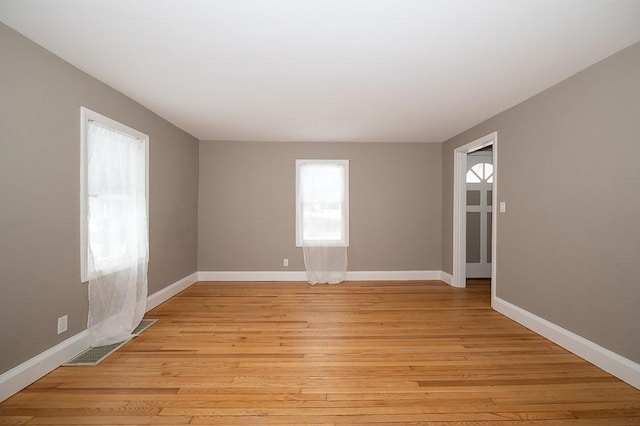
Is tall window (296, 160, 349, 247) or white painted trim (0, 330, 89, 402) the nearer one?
white painted trim (0, 330, 89, 402)

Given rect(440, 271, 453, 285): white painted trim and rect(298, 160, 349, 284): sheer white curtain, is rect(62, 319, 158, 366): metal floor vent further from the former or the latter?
rect(440, 271, 453, 285): white painted trim

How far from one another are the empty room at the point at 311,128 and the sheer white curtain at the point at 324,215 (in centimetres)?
105

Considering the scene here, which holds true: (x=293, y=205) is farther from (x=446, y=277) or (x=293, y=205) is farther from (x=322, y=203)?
(x=446, y=277)

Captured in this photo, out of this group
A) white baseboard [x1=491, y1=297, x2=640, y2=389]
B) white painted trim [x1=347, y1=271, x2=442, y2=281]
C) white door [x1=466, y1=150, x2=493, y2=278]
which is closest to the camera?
white baseboard [x1=491, y1=297, x2=640, y2=389]

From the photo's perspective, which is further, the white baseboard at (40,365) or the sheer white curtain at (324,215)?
the sheer white curtain at (324,215)

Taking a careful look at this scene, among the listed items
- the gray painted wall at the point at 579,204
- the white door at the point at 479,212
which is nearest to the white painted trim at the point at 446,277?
the white door at the point at 479,212

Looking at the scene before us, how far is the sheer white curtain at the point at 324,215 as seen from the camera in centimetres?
543

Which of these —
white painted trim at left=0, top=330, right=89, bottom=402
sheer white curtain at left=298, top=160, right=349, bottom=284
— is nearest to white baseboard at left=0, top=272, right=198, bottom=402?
white painted trim at left=0, top=330, right=89, bottom=402

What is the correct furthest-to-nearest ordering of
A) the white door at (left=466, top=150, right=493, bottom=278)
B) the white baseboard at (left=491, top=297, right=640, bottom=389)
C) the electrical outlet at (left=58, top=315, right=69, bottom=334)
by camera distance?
the white door at (left=466, top=150, right=493, bottom=278)
the electrical outlet at (left=58, top=315, right=69, bottom=334)
the white baseboard at (left=491, top=297, right=640, bottom=389)

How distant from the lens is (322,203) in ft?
18.0

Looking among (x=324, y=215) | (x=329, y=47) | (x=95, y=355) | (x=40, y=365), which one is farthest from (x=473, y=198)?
(x=40, y=365)

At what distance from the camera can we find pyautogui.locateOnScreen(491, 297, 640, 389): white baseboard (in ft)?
7.44

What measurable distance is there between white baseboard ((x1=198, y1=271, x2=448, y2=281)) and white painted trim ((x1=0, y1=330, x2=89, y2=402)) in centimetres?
273

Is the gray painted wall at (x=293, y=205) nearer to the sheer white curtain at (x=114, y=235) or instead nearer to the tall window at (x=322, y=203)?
the tall window at (x=322, y=203)
